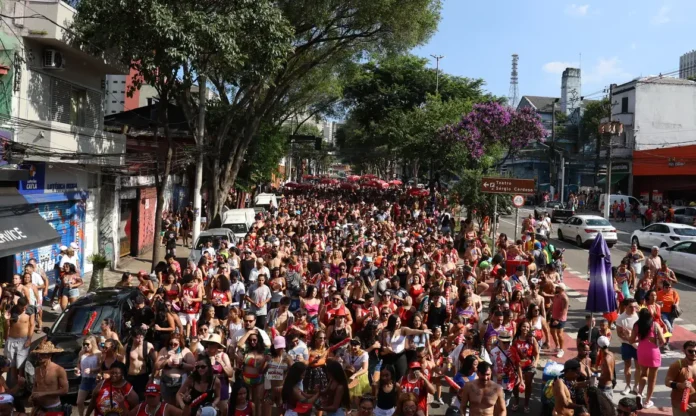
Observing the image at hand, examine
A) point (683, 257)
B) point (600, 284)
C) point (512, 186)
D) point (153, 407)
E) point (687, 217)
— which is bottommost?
point (153, 407)

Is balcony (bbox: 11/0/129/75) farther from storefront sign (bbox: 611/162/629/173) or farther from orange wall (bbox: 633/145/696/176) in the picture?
storefront sign (bbox: 611/162/629/173)

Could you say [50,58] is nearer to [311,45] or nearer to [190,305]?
[190,305]

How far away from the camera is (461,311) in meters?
10.8

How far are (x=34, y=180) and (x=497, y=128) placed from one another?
23.0 m

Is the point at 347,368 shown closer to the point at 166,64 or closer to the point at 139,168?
the point at 166,64

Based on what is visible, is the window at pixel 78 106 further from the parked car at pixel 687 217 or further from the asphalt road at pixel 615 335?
the parked car at pixel 687 217

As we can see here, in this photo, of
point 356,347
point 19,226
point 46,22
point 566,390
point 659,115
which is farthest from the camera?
point 659,115

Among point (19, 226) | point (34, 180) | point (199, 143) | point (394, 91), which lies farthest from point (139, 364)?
point (394, 91)

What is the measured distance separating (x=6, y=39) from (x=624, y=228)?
31.5 m

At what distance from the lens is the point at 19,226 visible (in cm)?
1455

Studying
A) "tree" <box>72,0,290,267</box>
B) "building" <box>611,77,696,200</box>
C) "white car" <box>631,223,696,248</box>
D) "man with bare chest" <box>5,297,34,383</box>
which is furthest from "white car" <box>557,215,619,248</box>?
"building" <box>611,77,696,200</box>

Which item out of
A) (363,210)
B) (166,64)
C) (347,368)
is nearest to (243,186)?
(363,210)

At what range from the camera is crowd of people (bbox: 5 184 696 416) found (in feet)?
24.2

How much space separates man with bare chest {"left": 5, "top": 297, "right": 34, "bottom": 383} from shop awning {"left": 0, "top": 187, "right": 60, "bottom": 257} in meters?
3.61
